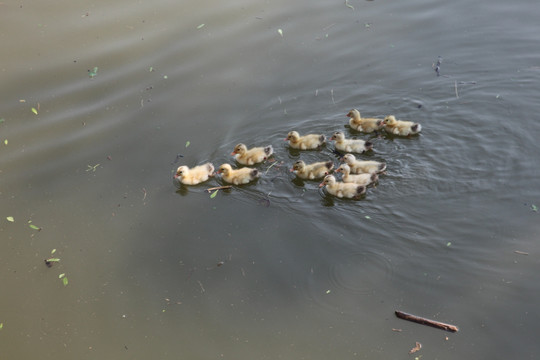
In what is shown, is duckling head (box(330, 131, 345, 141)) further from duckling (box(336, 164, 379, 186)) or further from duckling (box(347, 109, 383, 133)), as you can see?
duckling (box(336, 164, 379, 186))

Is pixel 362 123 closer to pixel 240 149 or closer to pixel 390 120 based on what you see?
pixel 390 120

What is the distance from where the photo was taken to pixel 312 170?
6.57 metres

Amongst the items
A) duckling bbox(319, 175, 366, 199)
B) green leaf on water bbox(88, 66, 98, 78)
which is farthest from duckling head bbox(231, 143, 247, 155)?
green leaf on water bbox(88, 66, 98, 78)

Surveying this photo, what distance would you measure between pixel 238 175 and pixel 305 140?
938mm

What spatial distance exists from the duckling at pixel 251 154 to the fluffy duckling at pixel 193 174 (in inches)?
14.5

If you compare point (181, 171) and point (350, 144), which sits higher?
A: point (350, 144)

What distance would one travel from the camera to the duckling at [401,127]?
22.5 ft

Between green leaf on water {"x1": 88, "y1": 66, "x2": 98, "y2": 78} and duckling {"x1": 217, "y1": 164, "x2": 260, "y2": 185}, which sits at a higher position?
green leaf on water {"x1": 88, "y1": 66, "x2": 98, "y2": 78}

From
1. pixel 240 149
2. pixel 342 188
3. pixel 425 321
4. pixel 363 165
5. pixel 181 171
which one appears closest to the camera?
pixel 425 321

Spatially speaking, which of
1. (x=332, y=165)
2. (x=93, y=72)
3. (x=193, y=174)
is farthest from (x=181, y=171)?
(x=93, y=72)

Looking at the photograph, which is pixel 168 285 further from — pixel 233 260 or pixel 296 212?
pixel 296 212

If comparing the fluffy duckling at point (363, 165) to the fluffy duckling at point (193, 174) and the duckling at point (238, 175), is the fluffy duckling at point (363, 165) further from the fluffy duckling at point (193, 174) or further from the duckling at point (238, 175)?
the fluffy duckling at point (193, 174)

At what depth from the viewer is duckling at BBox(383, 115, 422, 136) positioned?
686 centimetres

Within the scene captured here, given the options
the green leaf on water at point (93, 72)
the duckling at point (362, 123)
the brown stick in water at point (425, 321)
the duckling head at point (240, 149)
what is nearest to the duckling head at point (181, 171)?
the duckling head at point (240, 149)
